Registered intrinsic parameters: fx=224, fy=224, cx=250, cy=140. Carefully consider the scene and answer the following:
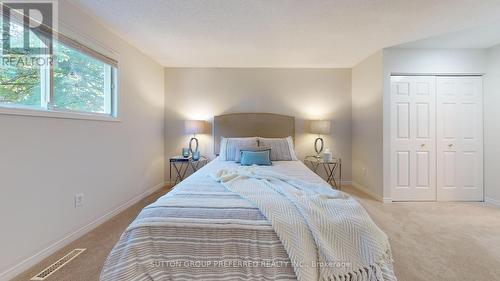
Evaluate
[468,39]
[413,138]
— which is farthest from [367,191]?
[468,39]

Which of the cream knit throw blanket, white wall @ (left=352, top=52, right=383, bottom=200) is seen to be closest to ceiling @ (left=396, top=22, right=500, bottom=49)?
white wall @ (left=352, top=52, right=383, bottom=200)

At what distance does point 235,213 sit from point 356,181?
3.58m

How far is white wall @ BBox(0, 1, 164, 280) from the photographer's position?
1722 mm

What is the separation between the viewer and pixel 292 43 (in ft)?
10.5

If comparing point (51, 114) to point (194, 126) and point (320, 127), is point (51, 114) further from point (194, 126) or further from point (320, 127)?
point (320, 127)

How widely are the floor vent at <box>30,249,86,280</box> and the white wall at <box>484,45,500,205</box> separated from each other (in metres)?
5.34

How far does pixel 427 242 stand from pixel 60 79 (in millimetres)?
3985

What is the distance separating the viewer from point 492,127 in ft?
11.0

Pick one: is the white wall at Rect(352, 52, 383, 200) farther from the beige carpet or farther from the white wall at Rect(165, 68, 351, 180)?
the beige carpet

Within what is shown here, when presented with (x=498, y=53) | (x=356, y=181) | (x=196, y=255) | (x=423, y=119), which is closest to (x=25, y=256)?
(x=196, y=255)

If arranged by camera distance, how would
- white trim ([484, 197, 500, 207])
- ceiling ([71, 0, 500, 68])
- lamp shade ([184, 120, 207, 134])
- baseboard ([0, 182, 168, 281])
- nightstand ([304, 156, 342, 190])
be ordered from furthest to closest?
nightstand ([304, 156, 342, 190]) < lamp shade ([184, 120, 207, 134]) < white trim ([484, 197, 500, 207]) < ceiling ([71, 0, 500, 68]) < baseboard ([0, 182, 168, 281])

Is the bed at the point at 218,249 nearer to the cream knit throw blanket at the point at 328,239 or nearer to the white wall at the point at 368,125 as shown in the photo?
the cream knit throw blanket at the point at 328,239

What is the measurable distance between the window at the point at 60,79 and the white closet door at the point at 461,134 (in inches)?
189

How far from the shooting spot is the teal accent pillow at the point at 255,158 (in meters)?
3.17
